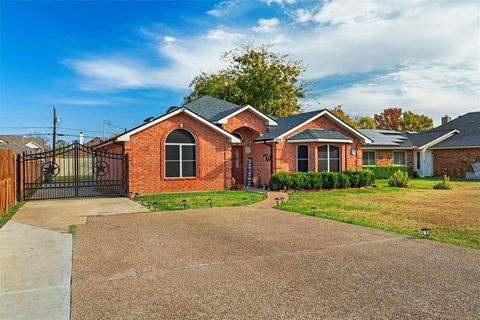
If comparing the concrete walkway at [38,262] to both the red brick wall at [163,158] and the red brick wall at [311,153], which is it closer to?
the red brick wall at [163,158]

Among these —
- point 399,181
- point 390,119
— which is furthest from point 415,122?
point 399,181

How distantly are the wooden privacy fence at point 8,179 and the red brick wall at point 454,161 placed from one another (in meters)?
29.4

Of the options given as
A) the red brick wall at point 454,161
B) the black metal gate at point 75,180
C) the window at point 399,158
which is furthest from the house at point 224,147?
the red brick wall at point 454,161

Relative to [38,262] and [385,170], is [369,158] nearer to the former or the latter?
[385,170]

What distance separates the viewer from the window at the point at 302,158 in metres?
20.1

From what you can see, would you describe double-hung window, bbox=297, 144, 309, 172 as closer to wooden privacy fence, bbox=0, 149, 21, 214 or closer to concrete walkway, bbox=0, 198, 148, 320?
concrete walkway, bbox=0, 198, 148, 320

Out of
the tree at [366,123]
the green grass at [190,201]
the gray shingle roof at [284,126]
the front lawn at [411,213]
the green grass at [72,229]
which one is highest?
the tree at [366,123]

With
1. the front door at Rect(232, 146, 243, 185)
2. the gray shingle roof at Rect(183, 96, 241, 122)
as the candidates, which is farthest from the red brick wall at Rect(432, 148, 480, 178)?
the gray shingle roof at Rect(183, 96, 241, 122)

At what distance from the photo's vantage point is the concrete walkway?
4.24 m

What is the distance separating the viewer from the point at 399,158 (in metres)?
30.2

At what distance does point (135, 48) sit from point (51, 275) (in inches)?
647

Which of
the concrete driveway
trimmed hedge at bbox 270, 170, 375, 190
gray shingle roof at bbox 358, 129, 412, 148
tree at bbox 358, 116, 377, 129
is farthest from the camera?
tree at bbox 358, 116, 377, 129

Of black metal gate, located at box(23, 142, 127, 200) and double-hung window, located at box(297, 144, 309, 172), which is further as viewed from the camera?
double-hung window, located at box(297, 144, 309, 172)

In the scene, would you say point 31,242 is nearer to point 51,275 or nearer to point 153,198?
point 51,275
